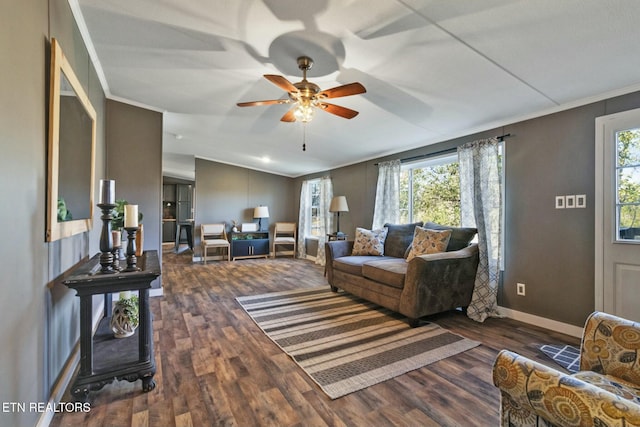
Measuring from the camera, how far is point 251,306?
11.0 feet

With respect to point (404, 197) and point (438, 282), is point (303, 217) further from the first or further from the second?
point (438, 282)

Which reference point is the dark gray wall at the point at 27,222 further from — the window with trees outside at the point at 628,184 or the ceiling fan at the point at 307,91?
the window with trees outside at the point at 628,184

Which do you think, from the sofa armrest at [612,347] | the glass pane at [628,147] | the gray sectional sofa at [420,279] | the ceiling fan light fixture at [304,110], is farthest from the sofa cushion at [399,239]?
the sofa armrest at [612,347]

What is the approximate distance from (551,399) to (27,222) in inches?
83.4

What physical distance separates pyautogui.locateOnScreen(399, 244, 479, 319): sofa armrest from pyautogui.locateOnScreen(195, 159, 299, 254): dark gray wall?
5.38 m

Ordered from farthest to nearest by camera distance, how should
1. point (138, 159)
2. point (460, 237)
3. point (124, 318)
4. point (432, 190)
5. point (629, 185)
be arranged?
point (432, 190) < point (138, 159) < point (460, 237) < point (629, 185) < point (124, 318)

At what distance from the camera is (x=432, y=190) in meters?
4.11

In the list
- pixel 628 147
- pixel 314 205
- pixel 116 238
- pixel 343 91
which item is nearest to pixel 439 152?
pixel 628 147

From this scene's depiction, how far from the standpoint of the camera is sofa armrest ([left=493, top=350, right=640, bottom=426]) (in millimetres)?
709

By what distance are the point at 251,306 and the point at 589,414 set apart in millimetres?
3091

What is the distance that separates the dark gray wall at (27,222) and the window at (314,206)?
544 centimetres

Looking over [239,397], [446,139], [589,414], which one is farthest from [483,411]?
[446,139]

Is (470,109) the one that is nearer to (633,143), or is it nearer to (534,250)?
(633,143)

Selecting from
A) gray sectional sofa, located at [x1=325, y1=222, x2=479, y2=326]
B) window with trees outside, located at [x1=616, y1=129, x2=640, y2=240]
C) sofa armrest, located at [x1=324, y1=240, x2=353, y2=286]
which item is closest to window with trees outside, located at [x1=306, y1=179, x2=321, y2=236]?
sofa armrest, located at [x1=324, y1=240, x2=353, y2=286]
